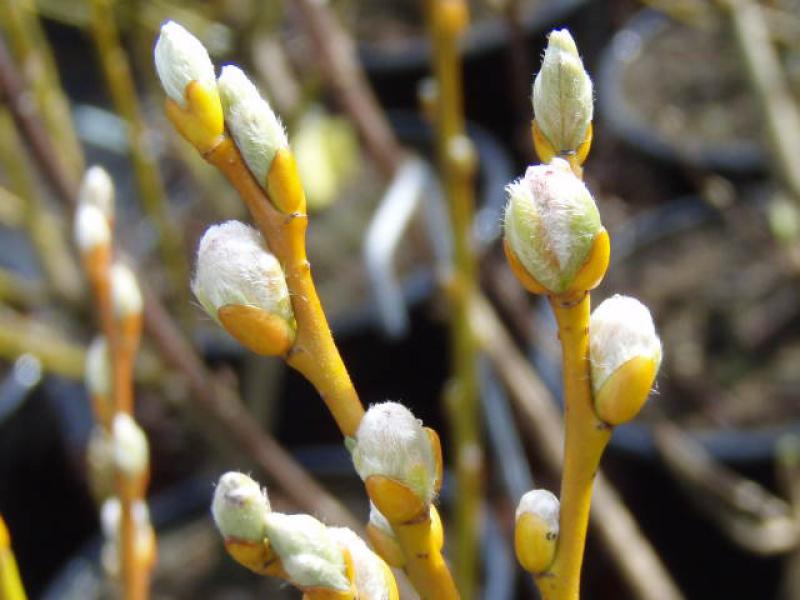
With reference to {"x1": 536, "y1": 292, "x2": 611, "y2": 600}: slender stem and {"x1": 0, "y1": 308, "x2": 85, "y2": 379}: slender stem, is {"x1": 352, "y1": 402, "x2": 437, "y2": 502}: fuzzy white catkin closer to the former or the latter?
{"x1": 536, "y1": 292, "x2": 611, "y2": 600}: slender stem

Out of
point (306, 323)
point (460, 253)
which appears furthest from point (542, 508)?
point (460, 253)

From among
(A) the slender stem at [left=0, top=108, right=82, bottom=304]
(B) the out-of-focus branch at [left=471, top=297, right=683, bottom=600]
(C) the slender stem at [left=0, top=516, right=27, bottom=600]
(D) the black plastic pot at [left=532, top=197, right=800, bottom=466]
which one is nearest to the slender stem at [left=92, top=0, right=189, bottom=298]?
(A) the slender stem at [left=0, top=108, right=82, bottom=304]

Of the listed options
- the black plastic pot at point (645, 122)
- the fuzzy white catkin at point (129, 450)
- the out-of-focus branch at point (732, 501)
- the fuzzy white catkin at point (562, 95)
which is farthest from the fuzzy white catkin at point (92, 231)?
the black plastic pot at point (645, 122)

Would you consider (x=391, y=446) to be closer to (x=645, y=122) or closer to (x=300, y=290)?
(x=300, y=290)

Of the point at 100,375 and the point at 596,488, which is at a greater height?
the point at 100,375

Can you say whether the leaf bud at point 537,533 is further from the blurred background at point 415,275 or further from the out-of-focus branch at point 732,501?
the out-of-focus branch at point 732,501
